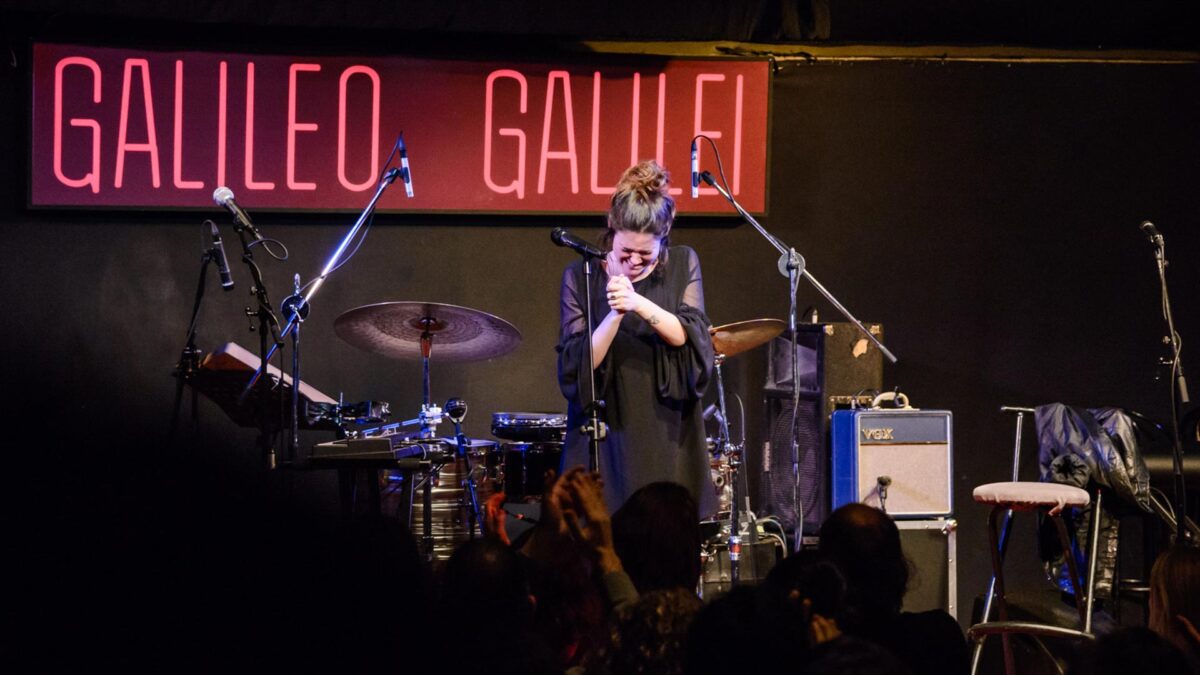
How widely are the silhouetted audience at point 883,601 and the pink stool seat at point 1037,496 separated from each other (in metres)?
1.78

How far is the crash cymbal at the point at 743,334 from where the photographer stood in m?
4.70

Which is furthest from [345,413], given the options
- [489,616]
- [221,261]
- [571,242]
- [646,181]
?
[489,616]

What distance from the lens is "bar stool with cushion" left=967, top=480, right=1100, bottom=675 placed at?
13.9 feet

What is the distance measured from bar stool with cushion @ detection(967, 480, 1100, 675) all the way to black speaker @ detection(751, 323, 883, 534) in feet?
3.31

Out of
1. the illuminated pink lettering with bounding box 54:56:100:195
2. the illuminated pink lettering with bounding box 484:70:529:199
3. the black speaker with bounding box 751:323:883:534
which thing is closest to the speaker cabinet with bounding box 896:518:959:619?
the black speaker with bounding box 751:323:883:534

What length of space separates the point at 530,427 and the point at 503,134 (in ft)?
5.24

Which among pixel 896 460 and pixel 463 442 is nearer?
pixel 463 442

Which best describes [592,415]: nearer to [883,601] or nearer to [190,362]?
[883,601]

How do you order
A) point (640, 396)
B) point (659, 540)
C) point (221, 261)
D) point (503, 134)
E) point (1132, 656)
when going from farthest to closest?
point (503, 134), point (221, 261), point (640, 396), point (659, 540), point (1132, 656)

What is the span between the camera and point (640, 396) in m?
3.71

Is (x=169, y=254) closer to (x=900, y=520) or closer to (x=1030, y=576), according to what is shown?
(x=900, y=520)

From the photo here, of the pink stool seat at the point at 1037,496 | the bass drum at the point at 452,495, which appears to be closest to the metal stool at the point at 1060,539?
the pink stool seat at the point at 1037,496

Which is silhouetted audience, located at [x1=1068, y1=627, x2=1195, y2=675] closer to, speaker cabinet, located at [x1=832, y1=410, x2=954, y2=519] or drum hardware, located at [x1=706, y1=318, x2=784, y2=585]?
drum hardware, located at [x1=706, y1=318, x2=784, y2=585]

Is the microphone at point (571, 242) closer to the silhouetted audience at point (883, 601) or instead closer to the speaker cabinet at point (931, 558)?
the silhouetted audience at point (883, 601)
